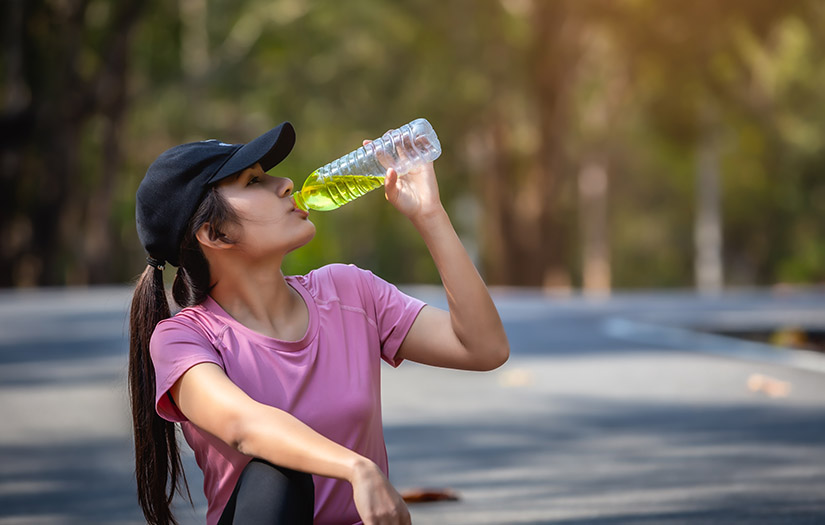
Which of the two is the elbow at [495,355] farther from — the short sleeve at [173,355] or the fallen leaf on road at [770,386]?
the fallen leaf on road at [770,386]

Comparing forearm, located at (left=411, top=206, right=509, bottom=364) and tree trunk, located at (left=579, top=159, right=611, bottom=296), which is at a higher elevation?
tree trunk, located at (left=579, top=159, right=611, bottom=296)

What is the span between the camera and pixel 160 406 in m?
3.58

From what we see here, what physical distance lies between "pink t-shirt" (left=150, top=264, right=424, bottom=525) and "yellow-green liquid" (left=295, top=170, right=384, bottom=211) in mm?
533

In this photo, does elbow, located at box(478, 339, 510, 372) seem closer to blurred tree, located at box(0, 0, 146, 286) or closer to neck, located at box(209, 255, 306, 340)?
neck, located at box(209, 255, 306, 340)

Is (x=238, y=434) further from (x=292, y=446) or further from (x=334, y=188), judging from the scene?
(x=334, y=188)

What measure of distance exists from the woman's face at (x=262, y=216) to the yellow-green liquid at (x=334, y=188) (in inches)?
18.8

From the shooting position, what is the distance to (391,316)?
4.03 metres

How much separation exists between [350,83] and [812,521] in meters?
37.5

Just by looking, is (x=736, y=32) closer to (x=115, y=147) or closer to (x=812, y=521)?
(x=115, y=147)

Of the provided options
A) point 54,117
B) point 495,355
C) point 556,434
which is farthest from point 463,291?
point 54,117

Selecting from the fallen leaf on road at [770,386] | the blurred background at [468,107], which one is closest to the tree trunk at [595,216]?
the blurred background at [468,107]

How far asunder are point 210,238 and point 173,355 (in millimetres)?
342

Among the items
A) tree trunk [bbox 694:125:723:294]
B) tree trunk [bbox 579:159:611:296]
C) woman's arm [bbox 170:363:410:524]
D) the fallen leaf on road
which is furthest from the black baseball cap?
tree trunk [bbox 579:159:611:296]

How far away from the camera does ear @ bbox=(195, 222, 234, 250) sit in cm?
368
